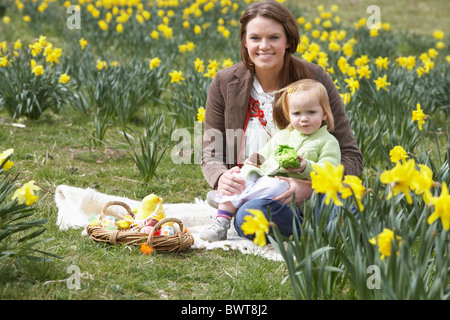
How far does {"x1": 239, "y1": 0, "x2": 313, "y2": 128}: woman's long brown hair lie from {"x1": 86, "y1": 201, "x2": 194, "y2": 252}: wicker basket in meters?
0.74

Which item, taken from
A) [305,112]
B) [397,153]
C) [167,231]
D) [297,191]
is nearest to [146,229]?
[167,231]

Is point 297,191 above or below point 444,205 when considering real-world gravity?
below

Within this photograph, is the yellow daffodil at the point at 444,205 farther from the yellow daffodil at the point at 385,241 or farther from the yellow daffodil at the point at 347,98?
the yellow daffodil at the point at 347,98

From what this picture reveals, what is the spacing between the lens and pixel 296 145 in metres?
2.58

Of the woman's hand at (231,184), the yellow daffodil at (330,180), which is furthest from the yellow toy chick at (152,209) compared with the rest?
the yellow daffodil at (330,180)

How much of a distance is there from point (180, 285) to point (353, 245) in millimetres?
744

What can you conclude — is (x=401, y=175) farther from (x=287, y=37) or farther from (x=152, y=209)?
(x=152, y=209)

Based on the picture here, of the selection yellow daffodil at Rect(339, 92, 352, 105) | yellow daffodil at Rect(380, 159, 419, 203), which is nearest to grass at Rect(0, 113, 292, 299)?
yellow daffodil at Rect(380, 159, 419, 203)

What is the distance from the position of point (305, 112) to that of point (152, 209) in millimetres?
883

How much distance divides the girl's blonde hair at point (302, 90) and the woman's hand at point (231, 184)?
13.7 inches

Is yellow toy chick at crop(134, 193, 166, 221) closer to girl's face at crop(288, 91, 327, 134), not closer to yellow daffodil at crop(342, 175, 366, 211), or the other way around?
girl's face at crop(288, 91, 327, 134)

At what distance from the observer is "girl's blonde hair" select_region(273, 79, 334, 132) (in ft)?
8.33

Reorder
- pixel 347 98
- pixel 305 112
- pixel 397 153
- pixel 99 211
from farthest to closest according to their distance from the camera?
pixel 347 98
pixel 99 211
pixel 305 112
pixel 397 153

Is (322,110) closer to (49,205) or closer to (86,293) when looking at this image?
(86,293)
